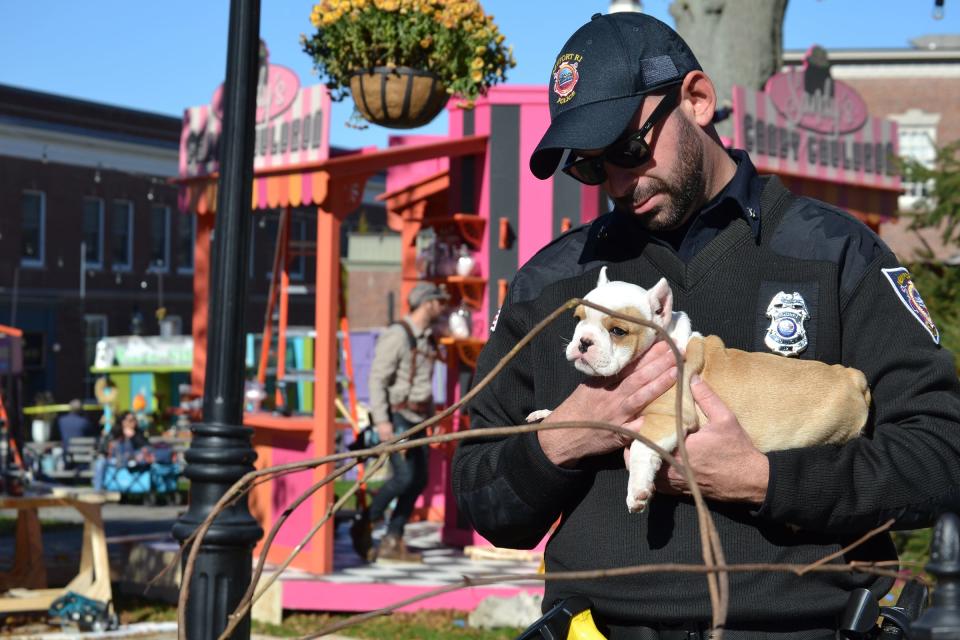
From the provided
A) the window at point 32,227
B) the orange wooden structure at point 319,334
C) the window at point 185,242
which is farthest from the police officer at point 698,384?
the window at point 185,242

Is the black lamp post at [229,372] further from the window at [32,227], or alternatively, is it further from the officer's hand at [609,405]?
the window at [32,227]

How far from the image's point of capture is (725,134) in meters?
10.4

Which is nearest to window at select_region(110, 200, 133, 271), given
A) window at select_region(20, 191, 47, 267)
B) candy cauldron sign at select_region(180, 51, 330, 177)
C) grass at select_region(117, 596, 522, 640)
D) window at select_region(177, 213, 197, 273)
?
window at select_region(177, 213, 197, 273)

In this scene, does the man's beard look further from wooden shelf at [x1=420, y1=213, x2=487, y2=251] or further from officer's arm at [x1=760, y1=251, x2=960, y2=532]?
wooden shelf at [x1=420, y1=213, x2=487, y2=251]

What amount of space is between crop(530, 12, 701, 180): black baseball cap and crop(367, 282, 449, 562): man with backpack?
26.4ft

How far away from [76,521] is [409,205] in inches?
268

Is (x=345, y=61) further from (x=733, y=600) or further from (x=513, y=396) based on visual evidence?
(x=733, y=600)

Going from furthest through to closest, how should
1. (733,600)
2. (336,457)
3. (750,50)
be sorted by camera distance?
(750,50) < (733,600) < (336,457)

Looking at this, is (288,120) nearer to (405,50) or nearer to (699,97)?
(405,50)

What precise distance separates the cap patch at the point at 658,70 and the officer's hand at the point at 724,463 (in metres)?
0.69

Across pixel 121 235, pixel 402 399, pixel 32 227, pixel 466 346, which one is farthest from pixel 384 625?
pixel 121 235

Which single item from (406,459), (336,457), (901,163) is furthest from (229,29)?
(901,163)

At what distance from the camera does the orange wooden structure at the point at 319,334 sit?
10336mm

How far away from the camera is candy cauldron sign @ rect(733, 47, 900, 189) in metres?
10.6
